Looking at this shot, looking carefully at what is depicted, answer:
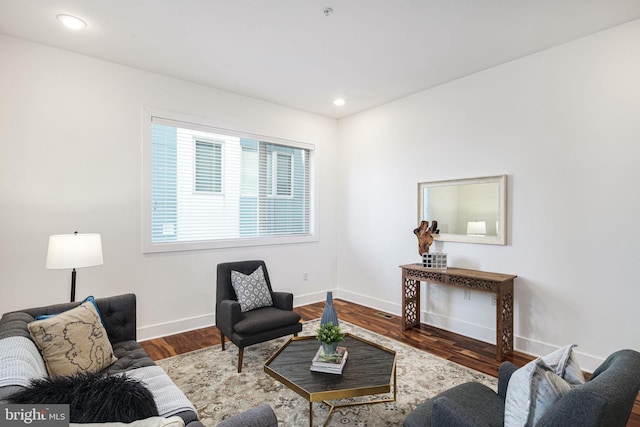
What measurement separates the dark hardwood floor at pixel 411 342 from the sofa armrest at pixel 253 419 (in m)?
2.29

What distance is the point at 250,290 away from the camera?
330 cm

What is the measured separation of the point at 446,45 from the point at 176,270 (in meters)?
3.68

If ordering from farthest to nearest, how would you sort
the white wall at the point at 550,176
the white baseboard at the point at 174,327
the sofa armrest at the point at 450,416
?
the white baseboard at the point at 174,327 → the white wall at the point at 550,176 → the sofa armrest at the point at 450,416

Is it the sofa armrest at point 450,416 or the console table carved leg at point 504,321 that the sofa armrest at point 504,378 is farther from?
the console table carved leg at point 504,321

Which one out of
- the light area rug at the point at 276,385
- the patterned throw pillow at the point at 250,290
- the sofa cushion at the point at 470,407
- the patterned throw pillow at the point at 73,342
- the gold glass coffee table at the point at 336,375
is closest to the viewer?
the sofa cushion at the point at 470,407

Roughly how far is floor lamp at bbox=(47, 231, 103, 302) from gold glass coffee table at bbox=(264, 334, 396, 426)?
1.64 metres

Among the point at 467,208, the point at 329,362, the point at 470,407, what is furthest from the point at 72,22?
the point at 467,208

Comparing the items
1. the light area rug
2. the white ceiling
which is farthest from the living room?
the light area rug

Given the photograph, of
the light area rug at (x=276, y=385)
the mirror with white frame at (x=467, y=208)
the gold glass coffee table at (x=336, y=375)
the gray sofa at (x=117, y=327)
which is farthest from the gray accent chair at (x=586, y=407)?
the mirror with white frame at (x=467, y=208)

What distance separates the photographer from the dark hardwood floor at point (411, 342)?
3.07 meters

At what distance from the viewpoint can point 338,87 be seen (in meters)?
4.03

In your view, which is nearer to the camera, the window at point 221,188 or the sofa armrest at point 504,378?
the sofa armrest at point 504,378

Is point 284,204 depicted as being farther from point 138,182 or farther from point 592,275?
point 592,275

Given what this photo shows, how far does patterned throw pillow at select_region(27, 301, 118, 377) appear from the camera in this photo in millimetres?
1715
